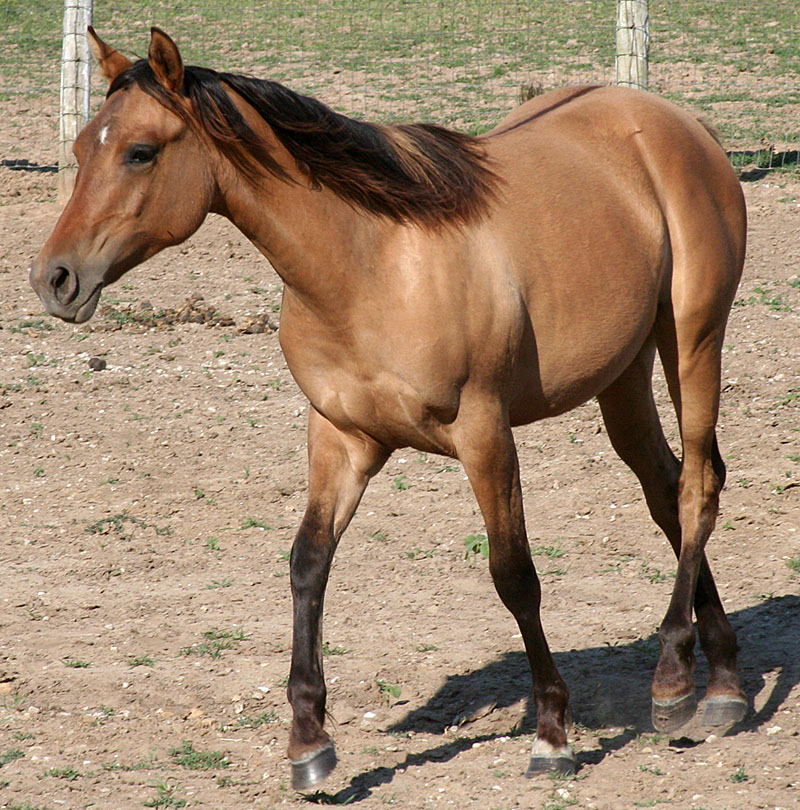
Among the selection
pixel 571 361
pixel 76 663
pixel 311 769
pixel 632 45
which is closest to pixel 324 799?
pixel 311 769

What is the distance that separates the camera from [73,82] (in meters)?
9.72

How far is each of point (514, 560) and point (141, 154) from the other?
1.57m

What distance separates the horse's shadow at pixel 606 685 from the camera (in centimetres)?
388

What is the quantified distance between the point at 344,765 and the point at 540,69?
11748 mm

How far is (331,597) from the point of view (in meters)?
4.96

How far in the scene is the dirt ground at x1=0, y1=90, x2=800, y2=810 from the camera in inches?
142

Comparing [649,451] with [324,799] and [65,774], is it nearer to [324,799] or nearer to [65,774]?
[324,799]

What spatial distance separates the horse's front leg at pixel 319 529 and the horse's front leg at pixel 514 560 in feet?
1.20

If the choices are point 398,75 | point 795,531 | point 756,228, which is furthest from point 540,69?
point 795,531

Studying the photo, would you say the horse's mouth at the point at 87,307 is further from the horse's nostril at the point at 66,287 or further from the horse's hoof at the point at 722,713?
the horse's hoof at the point at 722,713

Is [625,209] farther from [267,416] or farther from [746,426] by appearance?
[267,416]

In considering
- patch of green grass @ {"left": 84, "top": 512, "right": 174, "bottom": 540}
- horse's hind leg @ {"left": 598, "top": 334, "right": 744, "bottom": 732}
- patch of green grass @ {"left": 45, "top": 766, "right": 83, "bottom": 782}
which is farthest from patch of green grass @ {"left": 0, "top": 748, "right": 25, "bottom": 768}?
horse's hind leg @ {"left": 598, "top": 334, "right": 744, "bottom": 732}

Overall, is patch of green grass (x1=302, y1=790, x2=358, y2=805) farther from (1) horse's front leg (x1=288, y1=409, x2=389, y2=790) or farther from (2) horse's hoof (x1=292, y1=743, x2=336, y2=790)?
(1) horse's front leg (x1=288, y1=409, x2=389, y2=790)

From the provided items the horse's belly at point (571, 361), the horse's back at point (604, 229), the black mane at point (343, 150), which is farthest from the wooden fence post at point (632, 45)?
the black mane at point (343, 150)
